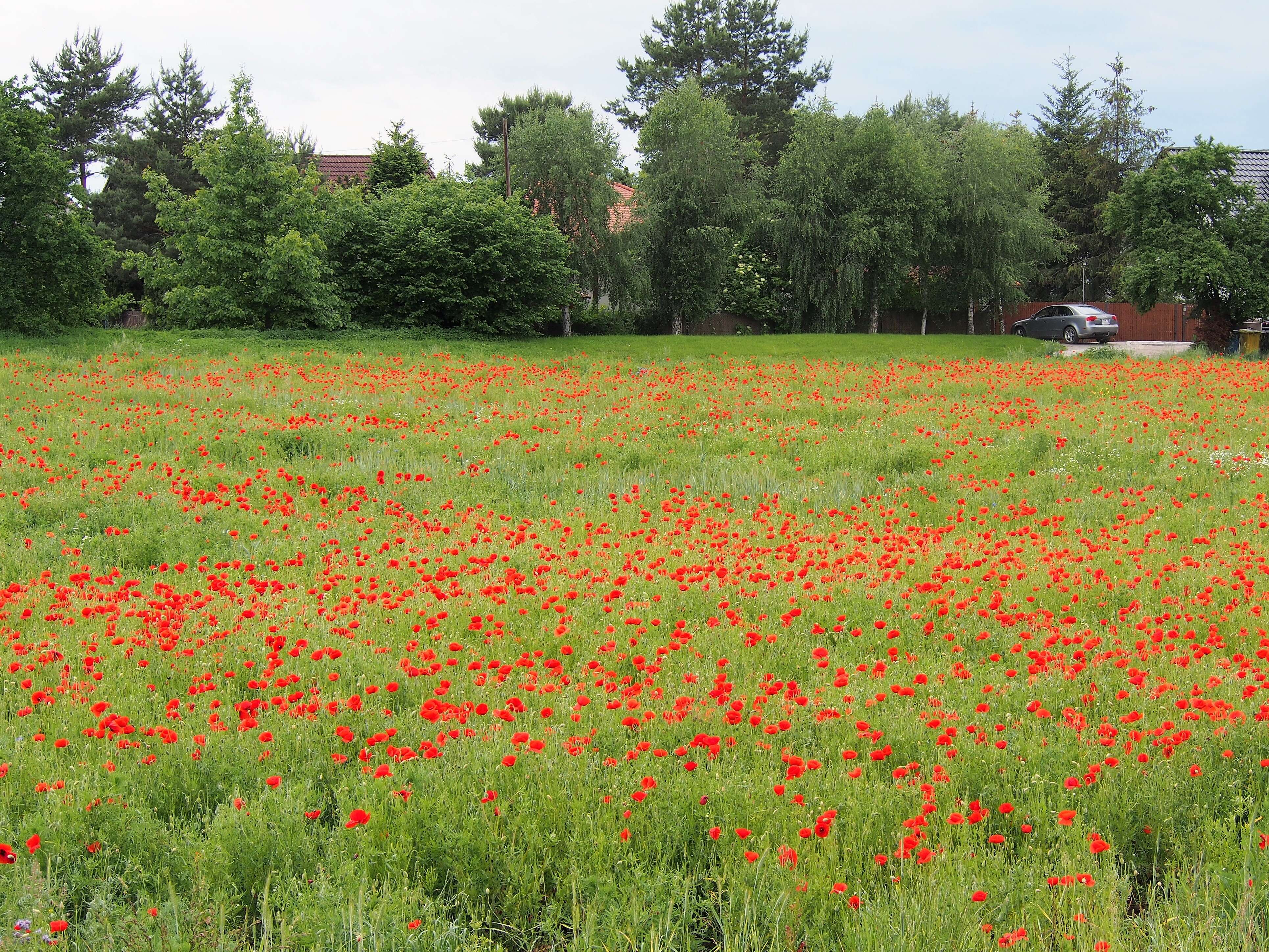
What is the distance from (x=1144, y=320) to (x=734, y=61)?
23.9 m

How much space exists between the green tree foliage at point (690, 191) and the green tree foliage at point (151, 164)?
1851 cm

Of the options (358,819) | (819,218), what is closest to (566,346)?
(819,218)

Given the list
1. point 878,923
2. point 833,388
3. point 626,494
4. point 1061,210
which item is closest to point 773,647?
point 878,923

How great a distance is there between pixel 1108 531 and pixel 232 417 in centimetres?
1057

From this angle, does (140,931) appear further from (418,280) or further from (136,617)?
(418,280)

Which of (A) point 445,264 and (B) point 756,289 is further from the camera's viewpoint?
(B) point 756,289

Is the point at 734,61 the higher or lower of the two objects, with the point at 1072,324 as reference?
higher

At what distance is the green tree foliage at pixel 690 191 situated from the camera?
1339 inches

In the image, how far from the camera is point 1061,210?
4928 cm

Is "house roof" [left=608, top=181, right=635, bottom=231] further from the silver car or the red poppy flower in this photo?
the red poppy flower

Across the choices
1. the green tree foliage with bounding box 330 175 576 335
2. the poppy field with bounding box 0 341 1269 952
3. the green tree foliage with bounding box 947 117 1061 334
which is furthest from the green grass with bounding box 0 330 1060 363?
the poppy field with bounding box 0 341 1269 952

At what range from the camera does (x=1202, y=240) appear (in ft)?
92.6

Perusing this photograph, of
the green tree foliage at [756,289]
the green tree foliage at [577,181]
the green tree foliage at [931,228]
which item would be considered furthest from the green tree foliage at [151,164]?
the green tree foliage at [931,228]

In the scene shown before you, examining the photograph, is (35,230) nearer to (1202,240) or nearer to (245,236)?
(245,236)
